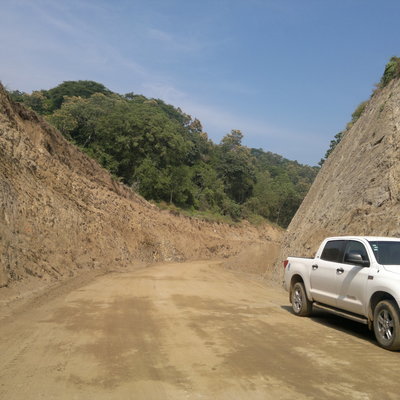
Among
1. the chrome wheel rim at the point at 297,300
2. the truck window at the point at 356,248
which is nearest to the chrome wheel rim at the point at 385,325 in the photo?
the truck window at the point at 356,248

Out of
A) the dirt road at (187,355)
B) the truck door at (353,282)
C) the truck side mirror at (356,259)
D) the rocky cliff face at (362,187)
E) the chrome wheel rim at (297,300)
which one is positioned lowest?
the dirt road at (187,355)

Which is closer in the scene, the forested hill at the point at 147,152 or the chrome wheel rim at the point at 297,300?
the chrome wheel rim at the point at 297,300

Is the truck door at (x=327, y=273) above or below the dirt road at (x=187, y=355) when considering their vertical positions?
above

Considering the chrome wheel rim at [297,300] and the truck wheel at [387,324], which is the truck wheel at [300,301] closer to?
the chrome wheel rim at [297,300]

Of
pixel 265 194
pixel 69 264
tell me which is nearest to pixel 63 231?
pixel 69 264

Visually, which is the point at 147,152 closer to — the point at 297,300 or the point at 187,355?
the point at 297,300

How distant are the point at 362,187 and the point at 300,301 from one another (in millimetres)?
8038

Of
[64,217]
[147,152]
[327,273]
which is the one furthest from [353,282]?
[147,152]

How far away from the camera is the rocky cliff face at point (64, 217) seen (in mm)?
15773

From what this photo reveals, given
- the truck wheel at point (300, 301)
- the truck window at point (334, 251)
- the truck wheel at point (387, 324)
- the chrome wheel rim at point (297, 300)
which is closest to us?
the truck wheel at point (387, 324)

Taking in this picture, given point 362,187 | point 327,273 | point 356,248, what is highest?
point 362,187

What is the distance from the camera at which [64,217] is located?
2098cm

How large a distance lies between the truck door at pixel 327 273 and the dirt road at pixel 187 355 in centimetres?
59

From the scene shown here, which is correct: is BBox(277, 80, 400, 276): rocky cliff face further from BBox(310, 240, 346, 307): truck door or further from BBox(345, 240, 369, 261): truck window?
BBox(345, 240, 369, 261): truck window
